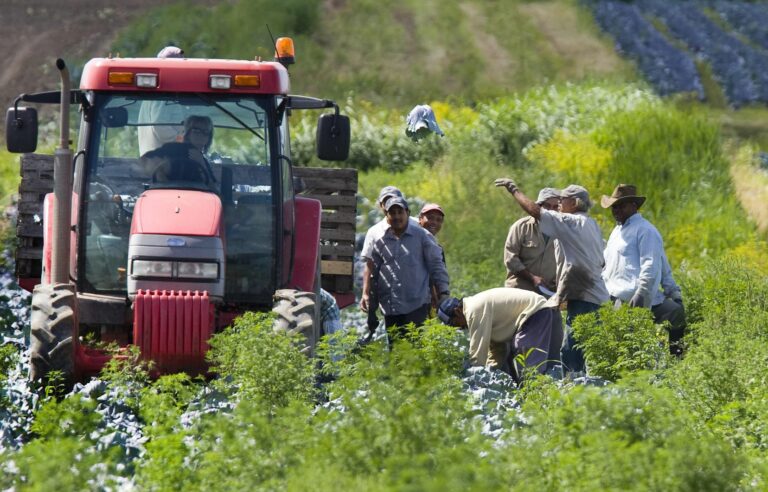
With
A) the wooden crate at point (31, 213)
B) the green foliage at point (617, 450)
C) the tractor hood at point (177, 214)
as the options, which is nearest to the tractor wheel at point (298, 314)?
the tractor hood at point (177, 214)

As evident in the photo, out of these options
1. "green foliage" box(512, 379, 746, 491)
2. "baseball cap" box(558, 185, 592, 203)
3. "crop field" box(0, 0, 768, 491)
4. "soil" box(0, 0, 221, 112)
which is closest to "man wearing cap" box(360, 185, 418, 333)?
"crop field" box(0, 0, 768, 491)

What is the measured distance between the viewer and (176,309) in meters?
9.18

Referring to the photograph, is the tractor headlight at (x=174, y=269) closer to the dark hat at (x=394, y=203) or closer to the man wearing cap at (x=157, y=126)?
the man wearing cap at (x=157, y=126)

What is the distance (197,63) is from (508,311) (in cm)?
267

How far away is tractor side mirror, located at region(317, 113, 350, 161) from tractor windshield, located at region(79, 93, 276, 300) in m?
0.34

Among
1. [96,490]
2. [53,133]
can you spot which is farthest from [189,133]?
[53,133]

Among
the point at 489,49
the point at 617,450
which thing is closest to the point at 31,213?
the point at 617,450

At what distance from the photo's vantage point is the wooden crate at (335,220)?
40.0 ft

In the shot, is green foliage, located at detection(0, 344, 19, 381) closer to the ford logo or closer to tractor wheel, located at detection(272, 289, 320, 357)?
the ford logo

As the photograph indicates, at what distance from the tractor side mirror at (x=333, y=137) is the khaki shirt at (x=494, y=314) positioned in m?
1.34

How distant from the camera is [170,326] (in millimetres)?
9172

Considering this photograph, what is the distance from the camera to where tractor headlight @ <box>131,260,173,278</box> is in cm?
932

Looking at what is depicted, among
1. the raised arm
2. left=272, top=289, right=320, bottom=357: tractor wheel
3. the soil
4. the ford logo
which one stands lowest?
left=272, top=289, right=320, bottom=357: tractor wheel

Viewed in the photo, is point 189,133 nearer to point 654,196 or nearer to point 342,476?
point 342,476
